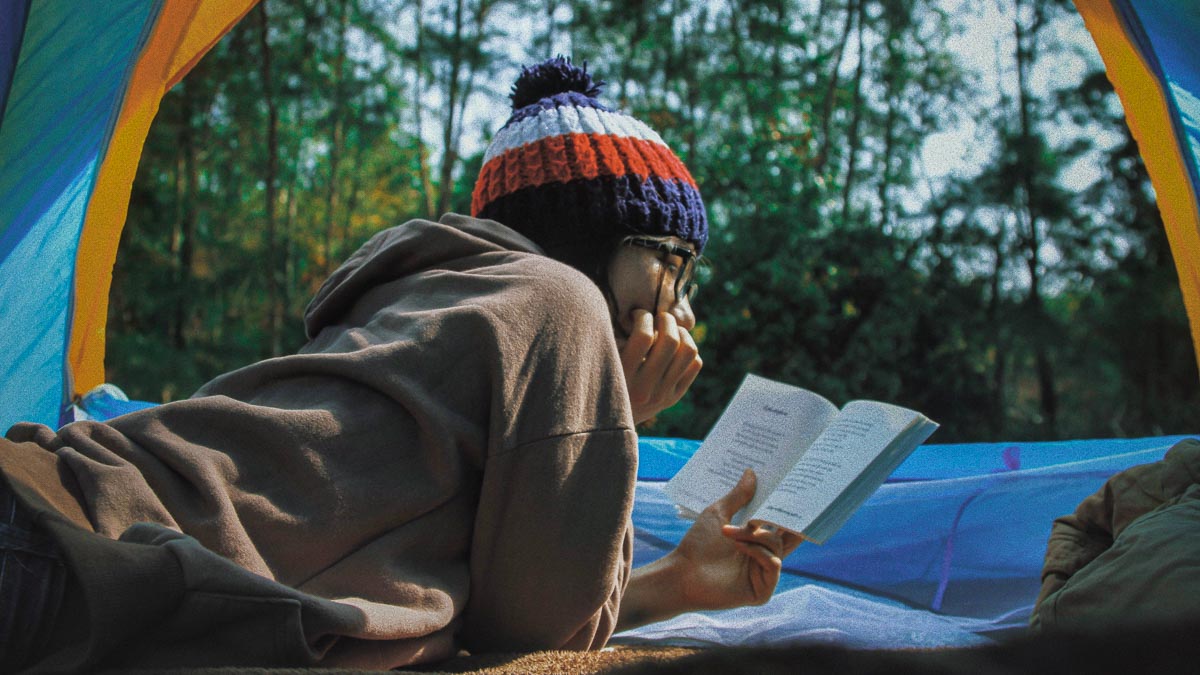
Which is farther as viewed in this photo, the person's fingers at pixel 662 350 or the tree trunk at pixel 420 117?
the tree trunk at pixel 420 117

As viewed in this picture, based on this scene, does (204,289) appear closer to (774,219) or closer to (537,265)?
(774,219)

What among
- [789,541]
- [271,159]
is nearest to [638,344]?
[789,541]

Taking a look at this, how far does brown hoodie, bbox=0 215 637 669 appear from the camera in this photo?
110cm

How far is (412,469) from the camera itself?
4.01ft

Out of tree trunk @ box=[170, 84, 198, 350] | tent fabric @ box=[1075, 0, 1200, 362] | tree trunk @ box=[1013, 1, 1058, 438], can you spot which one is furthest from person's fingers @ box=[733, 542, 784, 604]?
tree trunk @ box=[170, 84, 198, 350]

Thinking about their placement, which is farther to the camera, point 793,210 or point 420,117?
point 420,117

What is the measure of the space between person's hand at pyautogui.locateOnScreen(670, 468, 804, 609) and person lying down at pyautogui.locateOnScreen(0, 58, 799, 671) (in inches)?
11.0

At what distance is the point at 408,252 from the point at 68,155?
4.32 feet

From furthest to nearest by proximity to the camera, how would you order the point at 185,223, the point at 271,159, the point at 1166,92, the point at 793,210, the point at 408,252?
the point at 185,223 → the point at 271,159 → the point at 793,210 → the point at 1166,92 → the point at 408,252

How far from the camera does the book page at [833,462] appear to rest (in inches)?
60.0

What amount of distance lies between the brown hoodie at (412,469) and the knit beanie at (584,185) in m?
0.23

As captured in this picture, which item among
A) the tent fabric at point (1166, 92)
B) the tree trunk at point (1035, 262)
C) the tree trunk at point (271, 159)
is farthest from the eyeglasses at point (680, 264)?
the tree trunk at point (271, 159)

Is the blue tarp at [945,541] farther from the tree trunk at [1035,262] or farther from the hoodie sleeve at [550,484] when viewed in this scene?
the tree trunk at [1035,262]

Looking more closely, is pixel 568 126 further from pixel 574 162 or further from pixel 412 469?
pixel 412 469
